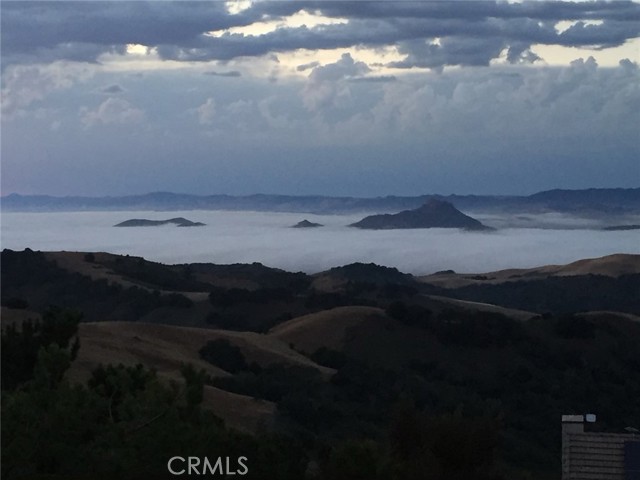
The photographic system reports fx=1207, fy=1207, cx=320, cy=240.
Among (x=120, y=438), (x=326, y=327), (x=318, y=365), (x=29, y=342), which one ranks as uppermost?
(x=29, y=342)

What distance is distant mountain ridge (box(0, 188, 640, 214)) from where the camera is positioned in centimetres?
6525

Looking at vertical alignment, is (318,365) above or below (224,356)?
below

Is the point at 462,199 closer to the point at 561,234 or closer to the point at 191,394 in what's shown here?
the point at 561,234

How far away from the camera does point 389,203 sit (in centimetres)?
9956

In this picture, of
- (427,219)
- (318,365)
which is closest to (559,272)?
(427,219)

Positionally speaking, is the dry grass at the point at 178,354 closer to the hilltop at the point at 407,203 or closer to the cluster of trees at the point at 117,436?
the cluster of trees at the point at 117,436

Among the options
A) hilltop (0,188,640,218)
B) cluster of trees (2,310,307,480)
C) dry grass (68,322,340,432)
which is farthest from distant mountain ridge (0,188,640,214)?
cluster of trees (2,310,307,480)

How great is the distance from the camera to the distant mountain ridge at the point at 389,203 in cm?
6525

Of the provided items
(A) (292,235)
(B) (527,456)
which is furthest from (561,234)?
(B) (527,456)

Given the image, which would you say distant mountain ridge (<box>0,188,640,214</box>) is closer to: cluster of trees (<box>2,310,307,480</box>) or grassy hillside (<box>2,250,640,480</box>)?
grassy hillside (<box>2,250,640,480</box>)

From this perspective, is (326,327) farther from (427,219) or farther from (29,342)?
(427,219)

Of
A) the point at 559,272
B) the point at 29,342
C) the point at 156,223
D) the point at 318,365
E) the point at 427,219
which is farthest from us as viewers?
the point at 427,219

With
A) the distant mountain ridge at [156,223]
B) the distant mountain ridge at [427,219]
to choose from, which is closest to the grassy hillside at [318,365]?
the distant mountain ridge at [156,223]

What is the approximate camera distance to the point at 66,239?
161ft
